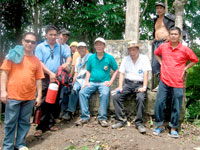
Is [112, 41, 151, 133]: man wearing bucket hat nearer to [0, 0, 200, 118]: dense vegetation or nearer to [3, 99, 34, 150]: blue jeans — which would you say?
[3, 99, 34, 150]: blue jeans

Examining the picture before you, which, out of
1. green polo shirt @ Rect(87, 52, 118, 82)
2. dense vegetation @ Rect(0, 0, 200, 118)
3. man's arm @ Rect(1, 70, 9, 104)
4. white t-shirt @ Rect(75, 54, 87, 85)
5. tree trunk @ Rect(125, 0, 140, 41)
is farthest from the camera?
dense vegetation @ Rect(0, 0, 200, 118)

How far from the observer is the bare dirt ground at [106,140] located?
3432 millimetres

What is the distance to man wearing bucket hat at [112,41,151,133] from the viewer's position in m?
4.01

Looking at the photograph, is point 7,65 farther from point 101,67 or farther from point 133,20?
point 133,20

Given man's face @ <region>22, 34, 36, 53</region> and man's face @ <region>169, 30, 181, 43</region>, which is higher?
man's face @ <region>169, 30, 181, 43</region>

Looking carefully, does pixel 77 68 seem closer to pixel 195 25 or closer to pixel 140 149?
pixel 140 149

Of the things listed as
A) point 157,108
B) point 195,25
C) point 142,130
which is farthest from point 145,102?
point 195,25

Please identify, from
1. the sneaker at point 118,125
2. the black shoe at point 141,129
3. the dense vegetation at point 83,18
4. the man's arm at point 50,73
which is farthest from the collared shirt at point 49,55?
the dense vegetation at point 83,18

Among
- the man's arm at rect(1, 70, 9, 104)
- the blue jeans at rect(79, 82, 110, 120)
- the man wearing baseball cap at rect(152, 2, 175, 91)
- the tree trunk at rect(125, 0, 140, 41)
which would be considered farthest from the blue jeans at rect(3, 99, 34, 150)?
the tree trunk at rect(125, 0, 140, 41)

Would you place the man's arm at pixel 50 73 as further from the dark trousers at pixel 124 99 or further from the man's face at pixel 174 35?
the man's face at pixel 174 35

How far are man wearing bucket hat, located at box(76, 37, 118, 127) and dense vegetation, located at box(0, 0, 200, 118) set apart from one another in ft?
14.6

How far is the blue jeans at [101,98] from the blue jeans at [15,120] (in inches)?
45.9

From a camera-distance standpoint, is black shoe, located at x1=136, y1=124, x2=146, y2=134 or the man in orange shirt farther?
black shoe, located at x1=136, y1=124, x2=146, y2=134

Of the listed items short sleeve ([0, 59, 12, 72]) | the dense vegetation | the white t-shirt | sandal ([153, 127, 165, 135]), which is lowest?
sandal ([153, 127, 165, 135])
